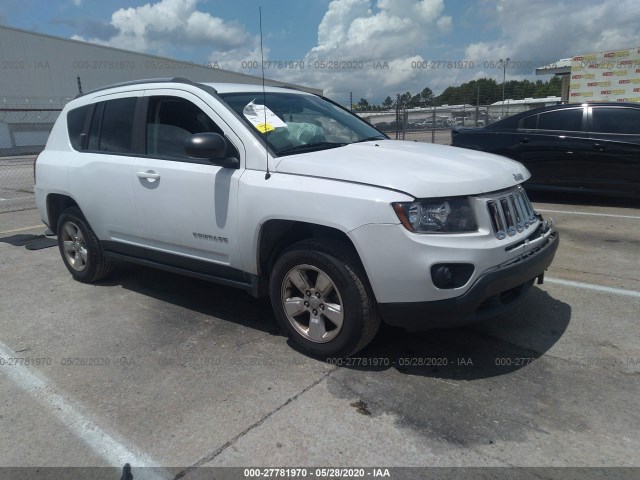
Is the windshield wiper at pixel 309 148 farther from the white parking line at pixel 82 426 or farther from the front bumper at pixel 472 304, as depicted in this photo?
the white parking line at pixel 82 426

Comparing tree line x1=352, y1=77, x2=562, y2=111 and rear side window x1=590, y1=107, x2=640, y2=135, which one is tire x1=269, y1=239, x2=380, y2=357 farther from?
tree line x1=352, y1=77, x2=562, y2=111

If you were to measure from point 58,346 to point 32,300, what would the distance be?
50.4 inches

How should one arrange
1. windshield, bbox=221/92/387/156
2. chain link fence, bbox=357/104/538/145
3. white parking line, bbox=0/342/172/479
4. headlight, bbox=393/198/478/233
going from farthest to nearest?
chain link fence, bbox=357/104/538/145 → windshield, bbox=221/92/387/156 → headlight, bbox=393/198/478/233 → white parking line, bbox=0/342/172/479

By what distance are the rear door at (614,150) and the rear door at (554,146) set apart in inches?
5.9

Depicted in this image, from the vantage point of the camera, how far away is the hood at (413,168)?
297 cm

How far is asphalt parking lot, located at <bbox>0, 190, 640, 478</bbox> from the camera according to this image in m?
2.54

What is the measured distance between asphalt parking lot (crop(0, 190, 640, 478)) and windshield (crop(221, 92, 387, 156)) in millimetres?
1458

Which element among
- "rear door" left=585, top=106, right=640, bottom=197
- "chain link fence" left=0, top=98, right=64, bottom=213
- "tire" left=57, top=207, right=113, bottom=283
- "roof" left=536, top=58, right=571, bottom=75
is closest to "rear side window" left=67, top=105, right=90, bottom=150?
"tire" left=57, top=207, right=113, bottom=283

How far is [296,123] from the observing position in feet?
12.8

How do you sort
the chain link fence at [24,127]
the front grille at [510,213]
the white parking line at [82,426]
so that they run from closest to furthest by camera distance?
the white parking line at [82,426] < the front grille at [510,213] < the chain link fence at [24,127]

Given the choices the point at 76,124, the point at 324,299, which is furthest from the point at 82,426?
the point at 76,124

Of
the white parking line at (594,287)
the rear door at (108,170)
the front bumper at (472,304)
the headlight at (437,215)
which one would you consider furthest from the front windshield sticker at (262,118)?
the white parking line at (594,287)

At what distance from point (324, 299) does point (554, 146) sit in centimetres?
619

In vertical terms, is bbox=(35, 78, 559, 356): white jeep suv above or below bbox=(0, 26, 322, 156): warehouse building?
below
